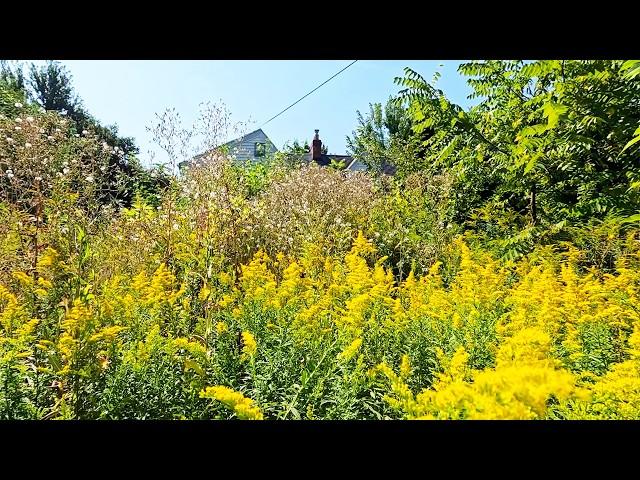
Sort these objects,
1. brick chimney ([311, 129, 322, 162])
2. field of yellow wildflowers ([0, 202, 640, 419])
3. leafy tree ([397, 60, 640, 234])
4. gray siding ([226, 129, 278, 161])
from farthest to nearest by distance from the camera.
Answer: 1. brick chimney ([311, 129, 322, 162])
2. gray siding ([226, 129, 278, 161])
3. leafy tree ([397, 60, 640, 234])
4. field of yellow wildflowers ([0, 202, 640, 419])

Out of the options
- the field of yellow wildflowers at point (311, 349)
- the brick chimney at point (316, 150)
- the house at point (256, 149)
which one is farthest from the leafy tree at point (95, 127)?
the brick chimney at point (316, 150)

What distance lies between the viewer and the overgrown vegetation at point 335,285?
1.62 m

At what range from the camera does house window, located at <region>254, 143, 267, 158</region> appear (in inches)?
198

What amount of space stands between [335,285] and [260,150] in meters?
3.04

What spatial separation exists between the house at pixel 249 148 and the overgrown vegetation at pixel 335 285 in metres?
0.13

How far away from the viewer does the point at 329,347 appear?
1.84m

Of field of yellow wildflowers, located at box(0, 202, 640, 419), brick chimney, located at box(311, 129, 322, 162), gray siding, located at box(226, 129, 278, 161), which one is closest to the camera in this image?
field of yellow wildflowers, located at box(0, 202, 640, 419)

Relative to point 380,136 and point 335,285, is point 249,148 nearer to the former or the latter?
point 380,136

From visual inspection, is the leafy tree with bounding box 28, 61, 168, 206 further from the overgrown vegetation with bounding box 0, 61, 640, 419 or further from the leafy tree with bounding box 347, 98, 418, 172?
the leafy tree with bounding box 347, 98, 418, 172

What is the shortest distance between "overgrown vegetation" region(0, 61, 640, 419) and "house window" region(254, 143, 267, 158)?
2.84 feet

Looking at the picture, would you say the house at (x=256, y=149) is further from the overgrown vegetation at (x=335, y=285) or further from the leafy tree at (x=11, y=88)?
the leafy tree at (x=11, y=88)

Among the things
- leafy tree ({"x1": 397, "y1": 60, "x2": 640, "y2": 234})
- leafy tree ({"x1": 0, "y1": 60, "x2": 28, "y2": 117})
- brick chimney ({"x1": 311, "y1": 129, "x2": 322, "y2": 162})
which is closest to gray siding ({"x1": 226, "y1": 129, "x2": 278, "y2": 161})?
brick chimney ({"x1": 311, "y1": 129, "x2": 322, "y2": 162})
